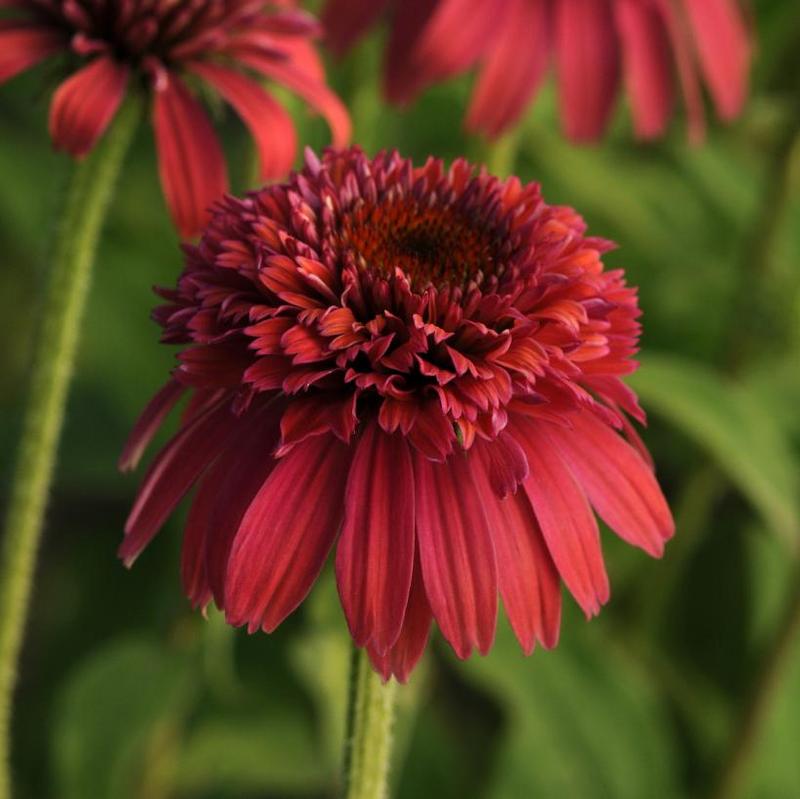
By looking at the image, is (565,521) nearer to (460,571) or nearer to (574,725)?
(460,571)

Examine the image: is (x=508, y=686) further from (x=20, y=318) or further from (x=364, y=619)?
(x=20, y=318)

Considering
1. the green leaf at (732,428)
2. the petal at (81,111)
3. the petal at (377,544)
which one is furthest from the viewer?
the green leaf at (732,428)

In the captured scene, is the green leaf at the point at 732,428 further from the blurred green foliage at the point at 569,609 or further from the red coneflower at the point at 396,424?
the red coneflower at the point at 396,424

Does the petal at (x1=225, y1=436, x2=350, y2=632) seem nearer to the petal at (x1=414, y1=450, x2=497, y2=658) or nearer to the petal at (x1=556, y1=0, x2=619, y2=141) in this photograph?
the petal at (x1=414, y1=450, x2=497, y2=658)

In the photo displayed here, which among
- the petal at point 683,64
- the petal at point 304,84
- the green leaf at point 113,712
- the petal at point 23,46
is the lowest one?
the green leaf at point 113,712

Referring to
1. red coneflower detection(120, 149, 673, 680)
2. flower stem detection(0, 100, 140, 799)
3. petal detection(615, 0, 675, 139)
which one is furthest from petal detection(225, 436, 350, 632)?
petal detection(615, 0, 675, 139)

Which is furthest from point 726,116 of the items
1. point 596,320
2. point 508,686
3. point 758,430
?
point 596,320

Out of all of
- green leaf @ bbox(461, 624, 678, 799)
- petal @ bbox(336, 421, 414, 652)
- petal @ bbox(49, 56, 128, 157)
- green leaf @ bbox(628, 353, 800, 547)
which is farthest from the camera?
green leaf @ bbox(461, 624, 678, 799)

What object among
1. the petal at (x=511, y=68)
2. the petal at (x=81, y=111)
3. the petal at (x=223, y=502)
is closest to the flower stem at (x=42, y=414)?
the petal at (x=81, y=111)
